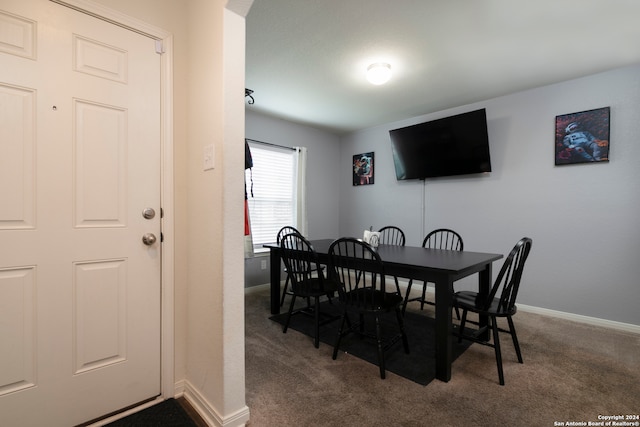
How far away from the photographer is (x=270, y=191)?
13.6 feet

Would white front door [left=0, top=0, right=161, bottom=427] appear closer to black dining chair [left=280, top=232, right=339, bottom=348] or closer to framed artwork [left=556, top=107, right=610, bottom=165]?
black dining chair [left=280, top=232, right=339, bottom=348]

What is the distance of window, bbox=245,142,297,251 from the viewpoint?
3975 mm

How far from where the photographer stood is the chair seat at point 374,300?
196 cm

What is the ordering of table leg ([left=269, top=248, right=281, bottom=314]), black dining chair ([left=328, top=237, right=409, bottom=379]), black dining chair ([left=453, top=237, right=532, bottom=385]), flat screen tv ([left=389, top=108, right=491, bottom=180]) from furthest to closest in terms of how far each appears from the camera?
flat screen tv ([left=389, top=108, right=491, bottom=180])
table leg ([left=269, top=248, right=281, bottom=314])
black dining chair ([left=328, top=237, right=409, bottom=379])
black dining chair ([left=453, top=237, right=532, bottom=385])

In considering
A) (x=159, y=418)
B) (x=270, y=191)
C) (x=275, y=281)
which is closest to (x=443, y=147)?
(x=270, y=191)

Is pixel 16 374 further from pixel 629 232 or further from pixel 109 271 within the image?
pixel 629 232

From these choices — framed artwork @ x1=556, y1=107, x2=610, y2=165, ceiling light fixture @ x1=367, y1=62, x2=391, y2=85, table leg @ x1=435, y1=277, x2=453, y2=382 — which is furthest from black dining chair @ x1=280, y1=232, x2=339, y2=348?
framed artwork @ x1=556, y1=107, x2=610, y2=165

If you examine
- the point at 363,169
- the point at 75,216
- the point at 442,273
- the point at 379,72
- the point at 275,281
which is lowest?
the point at 275,281

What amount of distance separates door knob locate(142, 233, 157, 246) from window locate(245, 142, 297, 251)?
7.55 feet

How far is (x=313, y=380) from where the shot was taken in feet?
6.08

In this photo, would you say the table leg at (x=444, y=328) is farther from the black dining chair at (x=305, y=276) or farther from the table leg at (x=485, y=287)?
the black dining chair at (x=305, y=276)

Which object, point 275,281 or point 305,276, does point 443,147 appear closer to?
point 305,276

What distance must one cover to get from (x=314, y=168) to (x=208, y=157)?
3.31 m

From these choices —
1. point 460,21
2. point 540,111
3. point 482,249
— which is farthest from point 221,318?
point 540,111
